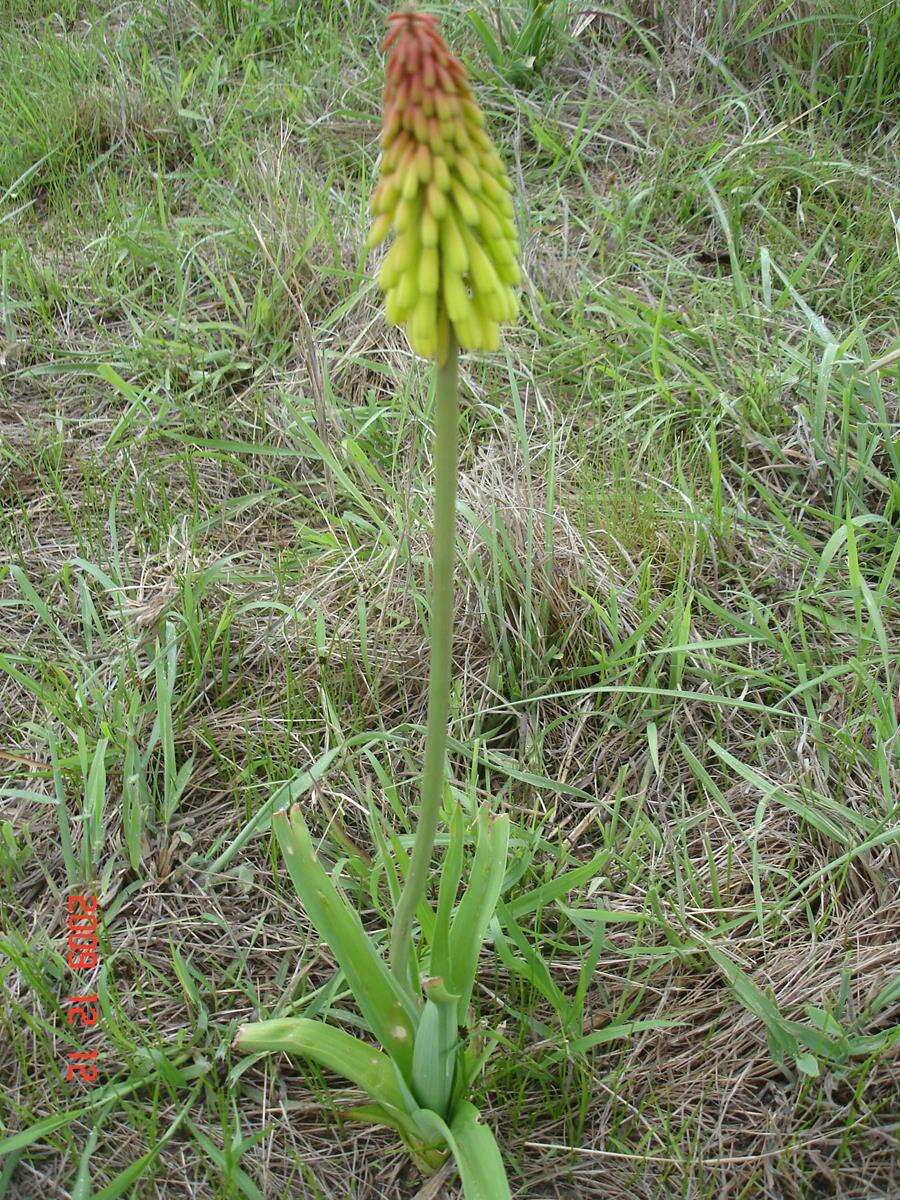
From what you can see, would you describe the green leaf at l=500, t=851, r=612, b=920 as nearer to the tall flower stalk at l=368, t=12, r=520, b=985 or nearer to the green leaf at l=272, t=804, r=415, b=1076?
the green leaf at l=272, t=804, r=415, b=1076

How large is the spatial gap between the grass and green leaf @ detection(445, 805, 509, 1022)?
183 millimetres

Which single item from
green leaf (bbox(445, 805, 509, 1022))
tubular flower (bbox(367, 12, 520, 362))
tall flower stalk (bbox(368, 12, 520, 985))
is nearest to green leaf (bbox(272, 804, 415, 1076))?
green leaf (bbox(445, 805, 509, 1022))

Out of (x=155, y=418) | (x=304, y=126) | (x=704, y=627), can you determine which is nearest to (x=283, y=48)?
(x=304, y=126)

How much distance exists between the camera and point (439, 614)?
4.56ft

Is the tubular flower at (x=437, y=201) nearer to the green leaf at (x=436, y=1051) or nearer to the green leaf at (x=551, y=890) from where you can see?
the green leaf at (x=436, y=1051)

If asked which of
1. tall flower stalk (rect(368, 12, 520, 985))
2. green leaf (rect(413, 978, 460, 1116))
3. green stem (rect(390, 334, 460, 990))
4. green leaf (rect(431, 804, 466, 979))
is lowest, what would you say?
green leaf (rect(413, 978, 460, 1116))

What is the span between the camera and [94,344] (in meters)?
3.82

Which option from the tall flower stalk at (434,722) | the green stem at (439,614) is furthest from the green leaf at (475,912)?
the green stem at (439,614)

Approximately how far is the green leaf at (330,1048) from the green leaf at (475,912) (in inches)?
7.0

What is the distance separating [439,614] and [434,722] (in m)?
0.17

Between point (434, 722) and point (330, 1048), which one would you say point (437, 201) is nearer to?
point (434, 722)

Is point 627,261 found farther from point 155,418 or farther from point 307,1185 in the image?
point 307,1185

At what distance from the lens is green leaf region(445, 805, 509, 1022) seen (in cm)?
190

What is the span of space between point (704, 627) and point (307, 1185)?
65.2 inches
